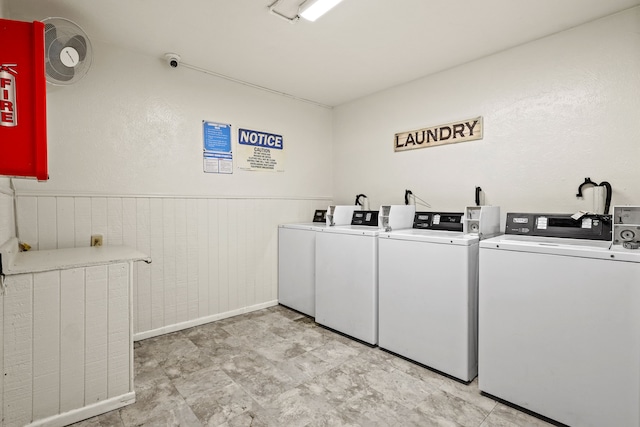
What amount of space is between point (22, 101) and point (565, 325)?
2693 mm

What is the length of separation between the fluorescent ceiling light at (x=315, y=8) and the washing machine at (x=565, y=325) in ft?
6.20

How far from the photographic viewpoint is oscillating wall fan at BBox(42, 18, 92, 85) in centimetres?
198

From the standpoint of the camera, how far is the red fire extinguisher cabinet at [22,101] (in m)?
1.06

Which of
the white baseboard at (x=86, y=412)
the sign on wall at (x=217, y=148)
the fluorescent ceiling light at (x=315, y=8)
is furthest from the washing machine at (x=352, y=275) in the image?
the white baseboard at (x=86, y=412)

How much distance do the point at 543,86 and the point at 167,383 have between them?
3643mm

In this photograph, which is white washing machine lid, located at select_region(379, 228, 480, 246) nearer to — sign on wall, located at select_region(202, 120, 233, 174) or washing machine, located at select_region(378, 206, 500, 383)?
washing machine, located at select_region(378, 206, 500, 383)

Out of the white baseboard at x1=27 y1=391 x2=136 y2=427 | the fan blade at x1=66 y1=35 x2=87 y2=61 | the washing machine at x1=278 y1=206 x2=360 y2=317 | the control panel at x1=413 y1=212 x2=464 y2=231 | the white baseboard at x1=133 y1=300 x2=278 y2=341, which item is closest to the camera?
the white baseboard at x1=27 y1=391 x2=136 y2=427

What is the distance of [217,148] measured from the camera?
10.5 ft

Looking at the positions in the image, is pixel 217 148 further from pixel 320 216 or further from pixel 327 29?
pixel 327 29

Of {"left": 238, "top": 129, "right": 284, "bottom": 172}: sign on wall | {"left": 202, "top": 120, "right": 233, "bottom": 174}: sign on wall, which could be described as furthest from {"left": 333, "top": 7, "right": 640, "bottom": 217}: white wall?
{"left": 202, "top": 120, "right": 233, "bottom": 174}: sign on wall

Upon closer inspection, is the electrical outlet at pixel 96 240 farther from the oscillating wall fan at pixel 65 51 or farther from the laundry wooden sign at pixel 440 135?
the laundry wooden sign at pixel 440 135

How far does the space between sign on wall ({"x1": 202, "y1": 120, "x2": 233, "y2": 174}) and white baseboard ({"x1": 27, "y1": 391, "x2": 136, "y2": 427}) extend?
203 centimetres

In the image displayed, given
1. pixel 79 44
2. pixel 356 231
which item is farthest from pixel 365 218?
pixel 79 44

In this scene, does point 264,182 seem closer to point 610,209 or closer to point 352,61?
point 352,61
